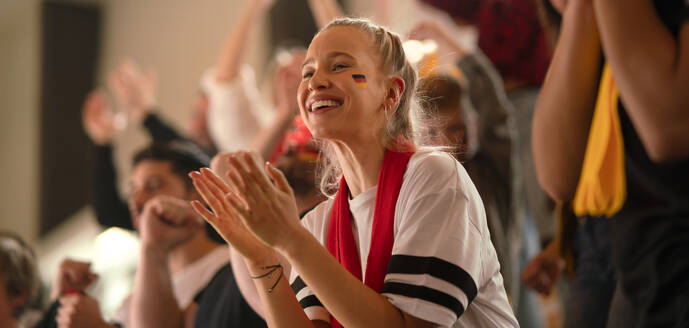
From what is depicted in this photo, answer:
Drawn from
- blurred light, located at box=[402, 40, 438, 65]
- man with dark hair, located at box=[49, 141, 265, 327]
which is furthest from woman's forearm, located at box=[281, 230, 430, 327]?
man with dark hair, located at box=[49, 141, 265, 327]

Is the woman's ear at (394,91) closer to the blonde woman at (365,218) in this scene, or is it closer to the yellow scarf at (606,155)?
the blonde woman at (365,218)

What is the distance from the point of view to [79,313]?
1.63 metres

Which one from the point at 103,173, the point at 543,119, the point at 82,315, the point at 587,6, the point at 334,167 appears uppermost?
the point at 587,6

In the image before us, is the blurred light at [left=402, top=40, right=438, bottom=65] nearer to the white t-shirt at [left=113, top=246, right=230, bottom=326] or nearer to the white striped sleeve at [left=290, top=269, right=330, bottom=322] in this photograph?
the white striped sleeve at [left=290, top=269, right=330, bottom=322]

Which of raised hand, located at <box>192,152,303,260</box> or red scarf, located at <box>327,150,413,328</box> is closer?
raised hand, located at <box>192,152,303,260</box>

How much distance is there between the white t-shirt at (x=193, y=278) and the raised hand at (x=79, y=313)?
0.11 meters

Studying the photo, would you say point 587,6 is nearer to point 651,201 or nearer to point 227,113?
point 651,201

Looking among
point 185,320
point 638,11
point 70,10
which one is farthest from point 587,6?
point 70,10

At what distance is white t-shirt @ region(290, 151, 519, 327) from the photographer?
101 centimetres

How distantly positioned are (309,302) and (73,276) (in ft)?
2.56

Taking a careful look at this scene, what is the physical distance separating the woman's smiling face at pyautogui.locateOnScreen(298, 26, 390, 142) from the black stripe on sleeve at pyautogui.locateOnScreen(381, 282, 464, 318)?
24cm

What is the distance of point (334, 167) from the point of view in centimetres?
130

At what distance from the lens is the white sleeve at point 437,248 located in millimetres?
1006

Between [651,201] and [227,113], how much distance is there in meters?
1.79
